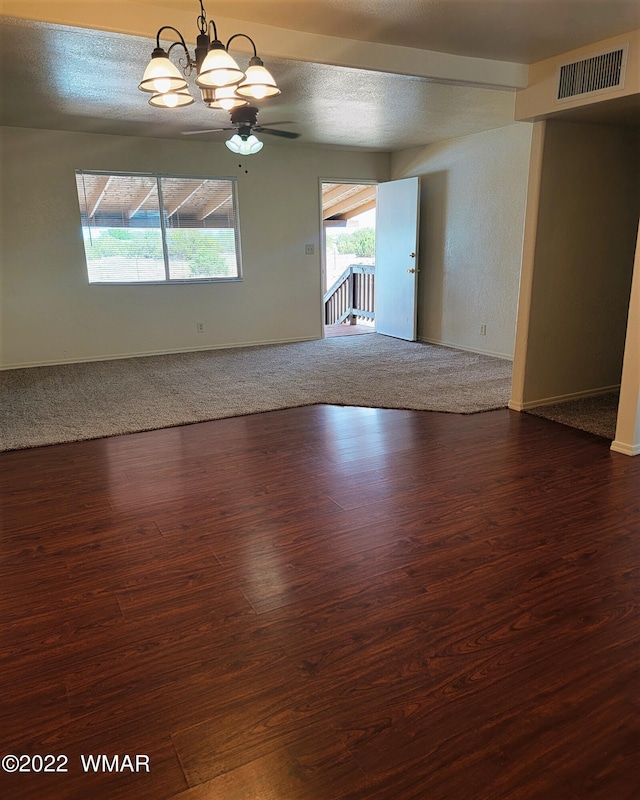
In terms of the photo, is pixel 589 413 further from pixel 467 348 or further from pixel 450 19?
pixel 450 19

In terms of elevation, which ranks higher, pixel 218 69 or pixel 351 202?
pixel 351 202

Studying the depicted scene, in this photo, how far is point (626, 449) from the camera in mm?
3498

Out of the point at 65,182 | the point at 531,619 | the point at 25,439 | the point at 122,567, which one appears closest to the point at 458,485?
the point at 531,619

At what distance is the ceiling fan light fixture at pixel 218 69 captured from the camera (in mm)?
2094

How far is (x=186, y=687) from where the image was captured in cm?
170

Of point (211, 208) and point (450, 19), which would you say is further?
point (211, 208)

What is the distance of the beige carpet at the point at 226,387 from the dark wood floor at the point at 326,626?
2.96 feet

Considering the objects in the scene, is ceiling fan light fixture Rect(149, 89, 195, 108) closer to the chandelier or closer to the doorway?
the chandelier

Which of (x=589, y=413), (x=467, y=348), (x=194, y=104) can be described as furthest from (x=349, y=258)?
(x=589, y=413)

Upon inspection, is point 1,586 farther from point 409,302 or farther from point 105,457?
point 409,302

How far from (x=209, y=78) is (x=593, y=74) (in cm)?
→ 251

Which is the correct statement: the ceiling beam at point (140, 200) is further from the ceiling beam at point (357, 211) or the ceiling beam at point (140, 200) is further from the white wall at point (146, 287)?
the ceiling beam at point (357, 211)

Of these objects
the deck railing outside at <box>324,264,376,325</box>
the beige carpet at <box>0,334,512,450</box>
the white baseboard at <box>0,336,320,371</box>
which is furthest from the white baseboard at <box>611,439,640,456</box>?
the deck railing outside at <box>324,264,376,325</box>

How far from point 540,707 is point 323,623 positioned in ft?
2.45
